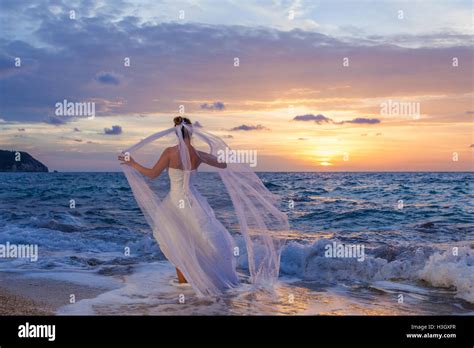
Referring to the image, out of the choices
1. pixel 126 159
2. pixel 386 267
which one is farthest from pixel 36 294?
pixel 386 267

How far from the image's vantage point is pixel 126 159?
8.86 metres

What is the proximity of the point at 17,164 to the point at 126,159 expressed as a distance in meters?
107

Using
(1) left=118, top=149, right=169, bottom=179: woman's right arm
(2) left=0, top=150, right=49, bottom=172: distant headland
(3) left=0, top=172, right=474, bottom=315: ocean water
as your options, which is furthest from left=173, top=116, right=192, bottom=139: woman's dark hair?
(2) left=0, top=150, right=49, bottom=172: distant headland

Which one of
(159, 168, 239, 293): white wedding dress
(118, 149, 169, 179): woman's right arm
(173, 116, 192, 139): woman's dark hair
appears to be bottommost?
(159, 168, 239, 293): white wedding dress

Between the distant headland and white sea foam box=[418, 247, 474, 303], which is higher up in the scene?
the distant headland

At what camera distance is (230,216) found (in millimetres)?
10906

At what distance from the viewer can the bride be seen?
874 cm

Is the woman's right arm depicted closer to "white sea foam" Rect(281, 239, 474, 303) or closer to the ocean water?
the ocean water

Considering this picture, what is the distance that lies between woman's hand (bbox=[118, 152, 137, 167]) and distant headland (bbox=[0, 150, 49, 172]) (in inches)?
3883

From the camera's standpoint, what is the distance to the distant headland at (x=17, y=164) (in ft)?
344

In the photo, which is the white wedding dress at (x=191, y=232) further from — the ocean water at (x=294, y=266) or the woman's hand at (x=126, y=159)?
the woman's hand at (x=126, y=159)
